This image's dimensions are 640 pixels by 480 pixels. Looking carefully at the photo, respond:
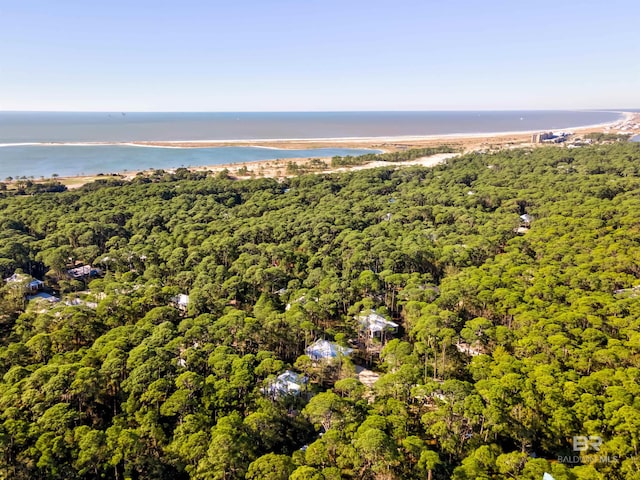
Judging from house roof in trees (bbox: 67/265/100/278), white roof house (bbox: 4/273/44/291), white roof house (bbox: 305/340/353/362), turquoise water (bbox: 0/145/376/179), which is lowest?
white roof house (bbox: 305/340/353/362)

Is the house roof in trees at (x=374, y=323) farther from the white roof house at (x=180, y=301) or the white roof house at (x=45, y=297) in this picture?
the white roof house at (x=45, y=297)

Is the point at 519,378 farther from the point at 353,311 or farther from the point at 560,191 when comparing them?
the point at 560,191

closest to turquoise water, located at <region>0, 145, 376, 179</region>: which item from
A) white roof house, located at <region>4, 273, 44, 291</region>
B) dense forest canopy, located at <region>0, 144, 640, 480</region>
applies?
dense forest canopy, located at <region>0, 144, 640, 480</region>

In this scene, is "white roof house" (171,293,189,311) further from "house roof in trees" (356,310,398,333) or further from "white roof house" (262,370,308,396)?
"house roof in trees" (356,310,398,333)

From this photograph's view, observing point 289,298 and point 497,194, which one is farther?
point 497,194

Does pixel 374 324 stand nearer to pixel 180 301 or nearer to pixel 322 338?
pixel 322 338

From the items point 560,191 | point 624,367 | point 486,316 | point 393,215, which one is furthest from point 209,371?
point 560,191
